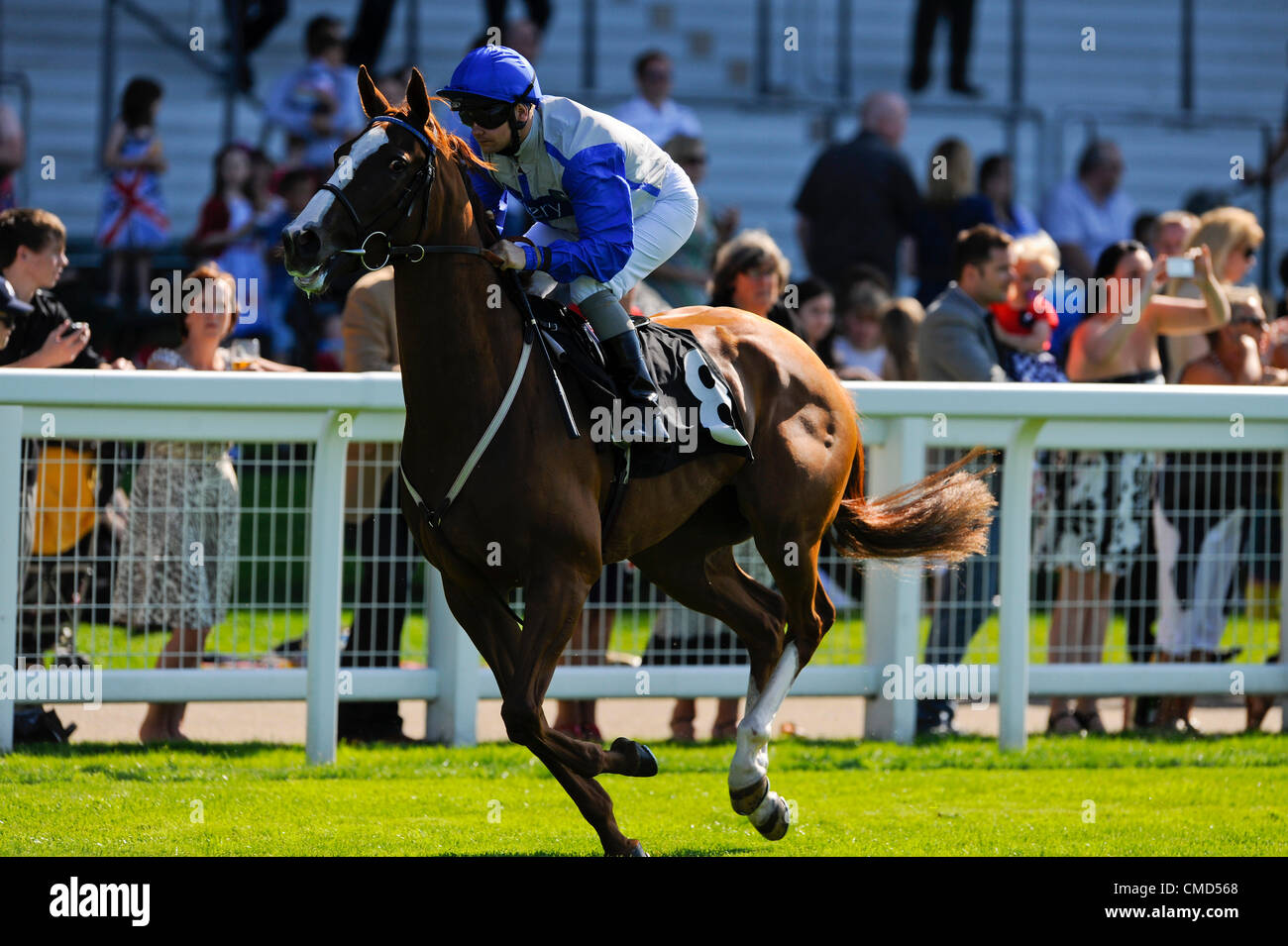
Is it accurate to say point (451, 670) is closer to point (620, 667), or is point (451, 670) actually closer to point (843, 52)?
point (620, 667)

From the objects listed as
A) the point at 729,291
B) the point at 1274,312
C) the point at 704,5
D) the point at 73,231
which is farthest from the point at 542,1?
the point at 729,291

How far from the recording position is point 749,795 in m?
4.87

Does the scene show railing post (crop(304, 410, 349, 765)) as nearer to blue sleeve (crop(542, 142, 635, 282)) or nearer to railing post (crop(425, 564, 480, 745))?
railing post (crop(425, 564, 480, 745))

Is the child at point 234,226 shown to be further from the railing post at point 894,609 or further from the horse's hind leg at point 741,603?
the horse's hind leg at point 741,603

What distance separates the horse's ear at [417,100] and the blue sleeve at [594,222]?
0.42 meters

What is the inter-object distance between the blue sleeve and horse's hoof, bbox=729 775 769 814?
4.66ft

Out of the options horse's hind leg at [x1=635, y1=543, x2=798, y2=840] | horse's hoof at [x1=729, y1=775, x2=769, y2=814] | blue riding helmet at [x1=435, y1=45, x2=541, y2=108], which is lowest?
horse's hoof at [x1=729, y1=775, x2=769, y2=814]

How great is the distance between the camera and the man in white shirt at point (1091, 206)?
11555mm

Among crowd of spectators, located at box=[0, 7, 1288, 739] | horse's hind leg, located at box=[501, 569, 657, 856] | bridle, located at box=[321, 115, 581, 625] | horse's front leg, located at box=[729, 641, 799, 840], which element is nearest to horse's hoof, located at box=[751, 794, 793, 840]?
horse's front leg, located at box=[729, 641, 799, 840]

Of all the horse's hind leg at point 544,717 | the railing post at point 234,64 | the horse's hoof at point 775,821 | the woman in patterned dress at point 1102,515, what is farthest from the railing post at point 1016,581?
the railing post at point 234,64

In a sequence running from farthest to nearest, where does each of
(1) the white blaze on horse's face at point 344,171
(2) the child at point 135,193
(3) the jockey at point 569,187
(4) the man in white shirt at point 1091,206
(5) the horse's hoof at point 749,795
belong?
1. (4) the man in white shirt at point 1091,206
2. (2) the child at point 135,193
3. (5) the horse's hoof at point 749,795
4. (3) the jockey at point 569,187
5. (1) the white blaze on horse's face at point 344,171

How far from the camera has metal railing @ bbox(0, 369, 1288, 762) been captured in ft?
18.6

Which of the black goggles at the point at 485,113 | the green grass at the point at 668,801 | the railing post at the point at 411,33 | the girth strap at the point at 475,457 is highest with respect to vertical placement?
the railing post at the point at 411,33

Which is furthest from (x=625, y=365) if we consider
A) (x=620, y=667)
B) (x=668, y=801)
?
(x=620, y=667)
